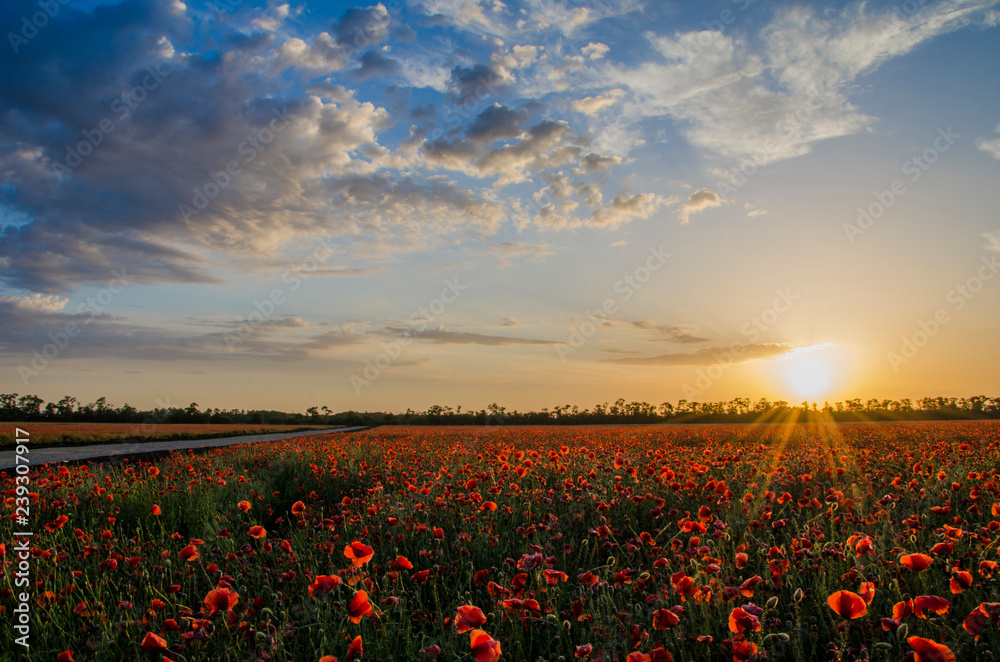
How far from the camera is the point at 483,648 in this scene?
68.4 inches

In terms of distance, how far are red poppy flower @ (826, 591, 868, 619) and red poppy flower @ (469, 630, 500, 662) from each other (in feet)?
3.80

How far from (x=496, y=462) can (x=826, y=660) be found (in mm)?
4598

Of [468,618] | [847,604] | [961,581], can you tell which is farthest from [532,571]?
[961,581]

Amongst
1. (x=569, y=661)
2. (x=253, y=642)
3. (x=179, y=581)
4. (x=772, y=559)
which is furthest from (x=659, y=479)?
(x=179, y=581)

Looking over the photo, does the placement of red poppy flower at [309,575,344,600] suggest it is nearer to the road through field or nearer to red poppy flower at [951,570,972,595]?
red poppy flower at [951,570,972,595]

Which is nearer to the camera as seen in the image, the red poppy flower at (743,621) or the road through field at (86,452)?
the red poppy flower at (743,621)

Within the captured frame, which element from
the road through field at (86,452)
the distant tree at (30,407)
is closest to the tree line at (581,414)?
the distant tree at (30,407)

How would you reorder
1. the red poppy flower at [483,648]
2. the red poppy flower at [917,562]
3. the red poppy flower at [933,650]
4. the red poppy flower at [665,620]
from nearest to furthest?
the red poppy flower at [933,650]
the red poppy flower at [483,648]
the red poppy flower at [665,620]
the red poppy flower at [917,562]

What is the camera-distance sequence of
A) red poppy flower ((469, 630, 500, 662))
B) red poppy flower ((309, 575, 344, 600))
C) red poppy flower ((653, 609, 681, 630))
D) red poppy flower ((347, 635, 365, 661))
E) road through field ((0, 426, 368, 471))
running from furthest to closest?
road through field ((0, 426, 368, 471)), red poppy flower ((309, 575, 344, 600)), red poppy flower ((653, 609, 681, 630)), red poppy flower ((347, 635, 365, 661)), red poppy flower ((469, 630, 500, 662))

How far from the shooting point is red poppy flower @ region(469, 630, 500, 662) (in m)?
1.70

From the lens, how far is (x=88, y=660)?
107 inches

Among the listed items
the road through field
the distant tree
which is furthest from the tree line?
the road through field

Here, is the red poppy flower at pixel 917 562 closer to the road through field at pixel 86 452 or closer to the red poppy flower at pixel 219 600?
the red poppy flower at pixel 219 600

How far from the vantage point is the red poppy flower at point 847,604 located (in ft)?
6.06
